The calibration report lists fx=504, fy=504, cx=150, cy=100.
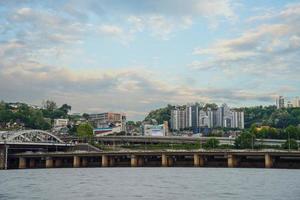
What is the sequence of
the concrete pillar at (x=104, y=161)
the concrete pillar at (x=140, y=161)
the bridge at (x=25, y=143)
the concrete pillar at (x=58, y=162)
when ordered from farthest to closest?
the concrete pillar at (x=58, y=162), the bridge at (x=25, y=143), the concrete pillar at (x=104, y=161), the concrete pillar at (x=140, y=161)

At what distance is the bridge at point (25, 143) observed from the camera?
164 metres

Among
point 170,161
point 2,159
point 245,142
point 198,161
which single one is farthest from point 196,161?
point 2,159

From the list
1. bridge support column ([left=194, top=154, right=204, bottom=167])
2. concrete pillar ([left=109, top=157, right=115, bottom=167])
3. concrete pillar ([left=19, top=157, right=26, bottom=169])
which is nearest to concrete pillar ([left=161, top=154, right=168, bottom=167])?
bridge support column ([left=194, top=154, right=204, bottom=167])

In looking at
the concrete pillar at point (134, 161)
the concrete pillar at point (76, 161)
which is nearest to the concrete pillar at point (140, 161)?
the concrete pillar at point (134, 161)

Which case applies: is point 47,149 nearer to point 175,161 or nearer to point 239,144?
point 175,161

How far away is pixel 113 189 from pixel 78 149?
125 metres

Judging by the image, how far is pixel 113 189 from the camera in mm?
62312

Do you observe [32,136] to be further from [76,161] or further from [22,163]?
[76,161]

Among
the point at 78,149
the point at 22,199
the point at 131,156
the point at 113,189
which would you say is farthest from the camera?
the point at 78,149

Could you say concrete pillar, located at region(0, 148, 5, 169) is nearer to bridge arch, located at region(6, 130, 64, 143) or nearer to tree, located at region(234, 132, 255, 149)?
bridge arch, located at region(6, 130, 64, 143)

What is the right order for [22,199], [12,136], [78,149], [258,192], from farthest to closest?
[78,149]
[12,136]
[258,192]
[22,199]

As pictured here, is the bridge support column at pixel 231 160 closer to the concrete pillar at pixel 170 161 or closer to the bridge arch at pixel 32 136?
the concrete pillar at pixel 170 161

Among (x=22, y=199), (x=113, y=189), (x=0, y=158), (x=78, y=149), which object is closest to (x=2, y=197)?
(x=22, y=199)

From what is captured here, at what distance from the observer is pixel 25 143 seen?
559 ft
